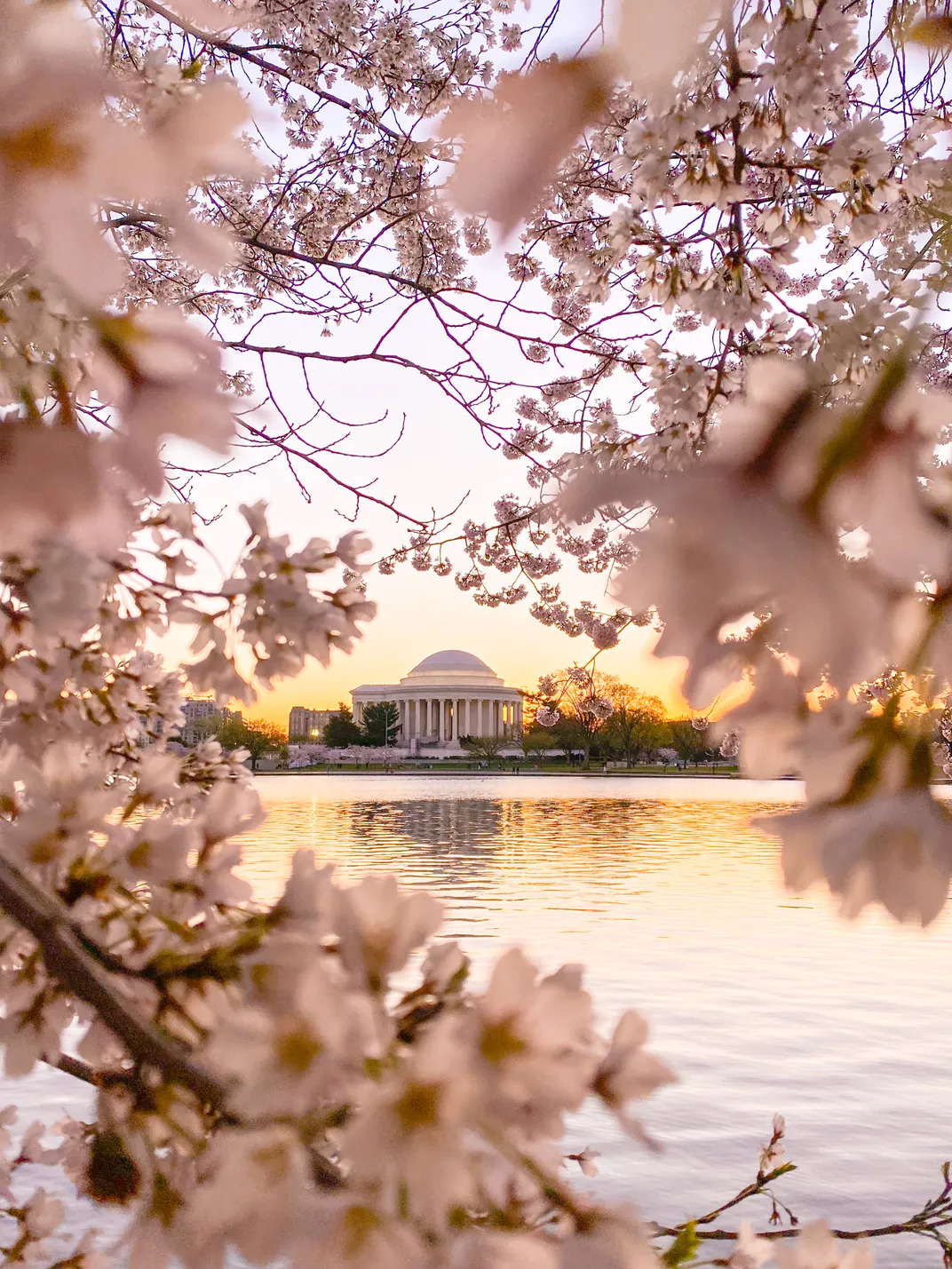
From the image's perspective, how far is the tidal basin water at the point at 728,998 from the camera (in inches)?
96.6

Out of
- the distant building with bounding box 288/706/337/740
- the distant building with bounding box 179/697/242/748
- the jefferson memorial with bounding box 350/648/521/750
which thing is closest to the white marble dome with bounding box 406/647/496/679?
the jefferson memorial with bounding box 350/648/521/750

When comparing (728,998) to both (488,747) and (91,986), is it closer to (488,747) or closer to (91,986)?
(91,986)

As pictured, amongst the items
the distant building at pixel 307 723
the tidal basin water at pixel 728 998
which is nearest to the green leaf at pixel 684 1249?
the tidal basin water at pixel 728 998

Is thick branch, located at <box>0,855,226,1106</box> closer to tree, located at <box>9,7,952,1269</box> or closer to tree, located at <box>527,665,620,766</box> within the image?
tree, located at <box>9,7,952,1269</box>

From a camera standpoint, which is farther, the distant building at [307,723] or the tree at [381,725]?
the tree at [381,725]

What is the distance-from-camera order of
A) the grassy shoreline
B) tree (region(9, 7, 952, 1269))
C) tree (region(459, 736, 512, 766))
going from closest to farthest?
tree (region(9, 7, 952, 1269)), the grassy shoreline, tree (region(459, 736, 512, 766))

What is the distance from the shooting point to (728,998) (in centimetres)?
409

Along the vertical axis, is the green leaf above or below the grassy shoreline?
above

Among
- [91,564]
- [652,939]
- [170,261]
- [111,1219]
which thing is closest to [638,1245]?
[91,564]

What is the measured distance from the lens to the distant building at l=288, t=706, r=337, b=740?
44219 millimetres

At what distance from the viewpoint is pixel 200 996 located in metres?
0.46

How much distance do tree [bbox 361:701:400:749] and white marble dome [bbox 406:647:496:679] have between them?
14.1 feet

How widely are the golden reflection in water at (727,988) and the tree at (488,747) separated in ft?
102

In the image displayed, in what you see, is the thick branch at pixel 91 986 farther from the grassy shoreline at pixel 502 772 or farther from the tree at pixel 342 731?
the tree at pixel 342 731
